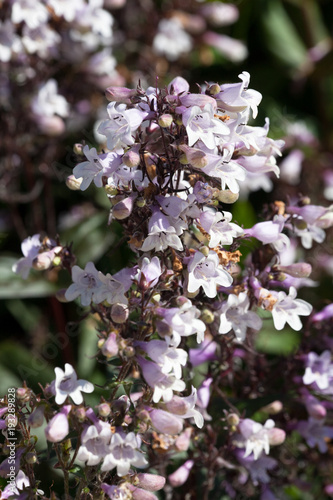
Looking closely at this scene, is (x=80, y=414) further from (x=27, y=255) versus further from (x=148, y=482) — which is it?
(x=27, y=255)

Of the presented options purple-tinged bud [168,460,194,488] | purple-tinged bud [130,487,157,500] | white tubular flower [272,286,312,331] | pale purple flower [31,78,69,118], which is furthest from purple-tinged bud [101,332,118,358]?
pale purple flower [31,78,69,118]

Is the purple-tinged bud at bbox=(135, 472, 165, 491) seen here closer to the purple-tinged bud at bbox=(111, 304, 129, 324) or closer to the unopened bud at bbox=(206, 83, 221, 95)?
the purple-tinged bud at bbox=(111, 304, 129, 324)

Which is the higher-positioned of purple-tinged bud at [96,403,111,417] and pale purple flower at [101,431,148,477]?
purple-tinged bud at [96,403,111,417]

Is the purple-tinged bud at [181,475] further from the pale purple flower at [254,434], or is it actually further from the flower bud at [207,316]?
the flower bud at [207,316]

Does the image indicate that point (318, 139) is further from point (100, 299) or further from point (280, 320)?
point (100, 299)

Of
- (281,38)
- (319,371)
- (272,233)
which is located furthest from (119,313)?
(281,38)
